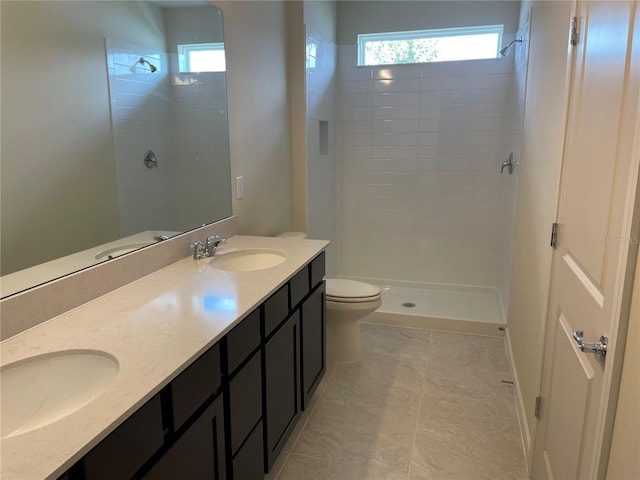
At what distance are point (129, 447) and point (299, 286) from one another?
1184 millimetres

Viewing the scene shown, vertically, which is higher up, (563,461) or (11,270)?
(11,270)

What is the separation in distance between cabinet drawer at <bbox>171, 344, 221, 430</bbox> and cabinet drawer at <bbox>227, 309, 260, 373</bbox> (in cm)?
8

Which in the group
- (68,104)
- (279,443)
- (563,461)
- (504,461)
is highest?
(68,104)

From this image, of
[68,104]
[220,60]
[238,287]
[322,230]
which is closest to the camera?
[68,104]

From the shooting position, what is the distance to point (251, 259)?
2369mm

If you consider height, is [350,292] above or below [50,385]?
below

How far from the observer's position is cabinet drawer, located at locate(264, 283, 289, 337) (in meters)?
1.75

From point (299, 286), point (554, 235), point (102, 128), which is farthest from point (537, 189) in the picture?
point (102, 128)

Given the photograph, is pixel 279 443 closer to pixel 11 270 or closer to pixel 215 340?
pixel 215 340

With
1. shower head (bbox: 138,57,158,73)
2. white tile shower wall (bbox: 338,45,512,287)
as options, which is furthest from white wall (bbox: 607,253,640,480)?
white tile shower wall (bbox: 338,45,512,287)

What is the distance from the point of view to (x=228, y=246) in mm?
2420

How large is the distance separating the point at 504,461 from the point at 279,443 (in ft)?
3.38

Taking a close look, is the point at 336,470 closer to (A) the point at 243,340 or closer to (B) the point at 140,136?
(A) the point at 243,340

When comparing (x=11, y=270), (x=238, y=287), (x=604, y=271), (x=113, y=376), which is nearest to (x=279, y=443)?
(x=238, y=287)
